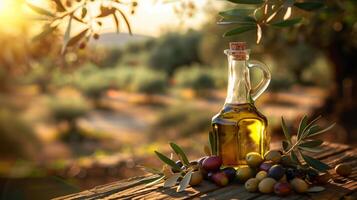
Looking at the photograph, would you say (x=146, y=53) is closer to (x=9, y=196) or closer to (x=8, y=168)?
(x=8, y=168)

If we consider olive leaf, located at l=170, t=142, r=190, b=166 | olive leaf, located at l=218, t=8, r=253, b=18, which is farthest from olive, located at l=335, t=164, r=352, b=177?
olive leaf, located at l=218, t=8, r=253, b=18

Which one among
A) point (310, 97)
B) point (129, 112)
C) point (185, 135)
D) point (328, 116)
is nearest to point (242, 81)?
point (328, 116)

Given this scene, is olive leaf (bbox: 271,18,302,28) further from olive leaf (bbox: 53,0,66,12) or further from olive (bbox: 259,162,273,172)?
olive leaf (bbox: 53,0,66,12)

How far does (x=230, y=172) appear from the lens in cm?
155

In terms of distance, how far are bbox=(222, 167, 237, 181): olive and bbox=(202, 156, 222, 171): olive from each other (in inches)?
0.9

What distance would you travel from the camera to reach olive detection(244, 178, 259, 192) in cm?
146

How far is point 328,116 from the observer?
8922 millimetres

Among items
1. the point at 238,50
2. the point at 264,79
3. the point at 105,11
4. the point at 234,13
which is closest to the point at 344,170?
the point at 264,79

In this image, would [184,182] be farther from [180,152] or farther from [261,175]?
[261,175]

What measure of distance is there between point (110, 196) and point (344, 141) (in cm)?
669

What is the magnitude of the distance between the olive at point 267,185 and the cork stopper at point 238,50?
327mm

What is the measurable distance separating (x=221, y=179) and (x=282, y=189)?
17cm

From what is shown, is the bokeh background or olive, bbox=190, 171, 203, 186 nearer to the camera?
olive, bbox=190, 171, 203, 186

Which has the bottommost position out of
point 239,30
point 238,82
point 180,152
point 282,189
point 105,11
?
point 282,189
